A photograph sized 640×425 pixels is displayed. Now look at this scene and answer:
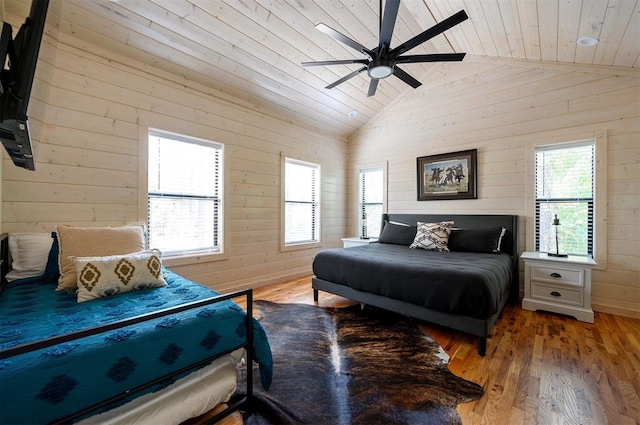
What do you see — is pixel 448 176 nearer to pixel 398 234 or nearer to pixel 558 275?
pixel 398 234

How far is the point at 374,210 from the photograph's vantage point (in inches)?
205

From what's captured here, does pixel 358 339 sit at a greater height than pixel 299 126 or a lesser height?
lesser

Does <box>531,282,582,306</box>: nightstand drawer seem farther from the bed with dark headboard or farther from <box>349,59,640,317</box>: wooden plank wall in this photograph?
<box>349,59,640,317</box>: wooden plank wall

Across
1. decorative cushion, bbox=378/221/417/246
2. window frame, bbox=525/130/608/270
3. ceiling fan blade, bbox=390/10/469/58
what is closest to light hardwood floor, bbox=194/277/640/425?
window frame, bbox=525/130/608/270

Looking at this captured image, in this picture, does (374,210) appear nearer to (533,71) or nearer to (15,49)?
(533,71)

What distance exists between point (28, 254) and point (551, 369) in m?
4.07

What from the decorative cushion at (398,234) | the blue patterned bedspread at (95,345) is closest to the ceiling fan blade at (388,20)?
the blue patterned bedspread at (95,345)

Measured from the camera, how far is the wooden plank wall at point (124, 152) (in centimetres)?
232

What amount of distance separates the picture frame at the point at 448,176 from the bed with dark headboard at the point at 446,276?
397 mm

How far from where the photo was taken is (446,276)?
7.41ft

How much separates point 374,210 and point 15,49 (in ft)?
15.6

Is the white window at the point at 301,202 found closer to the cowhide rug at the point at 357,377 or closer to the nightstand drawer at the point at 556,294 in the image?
the cowhide rug at the point at 357,377

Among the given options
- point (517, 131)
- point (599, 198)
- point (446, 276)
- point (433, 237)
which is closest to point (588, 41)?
point (517, 131)

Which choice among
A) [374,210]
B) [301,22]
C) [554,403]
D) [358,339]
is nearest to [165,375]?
[358,339]
